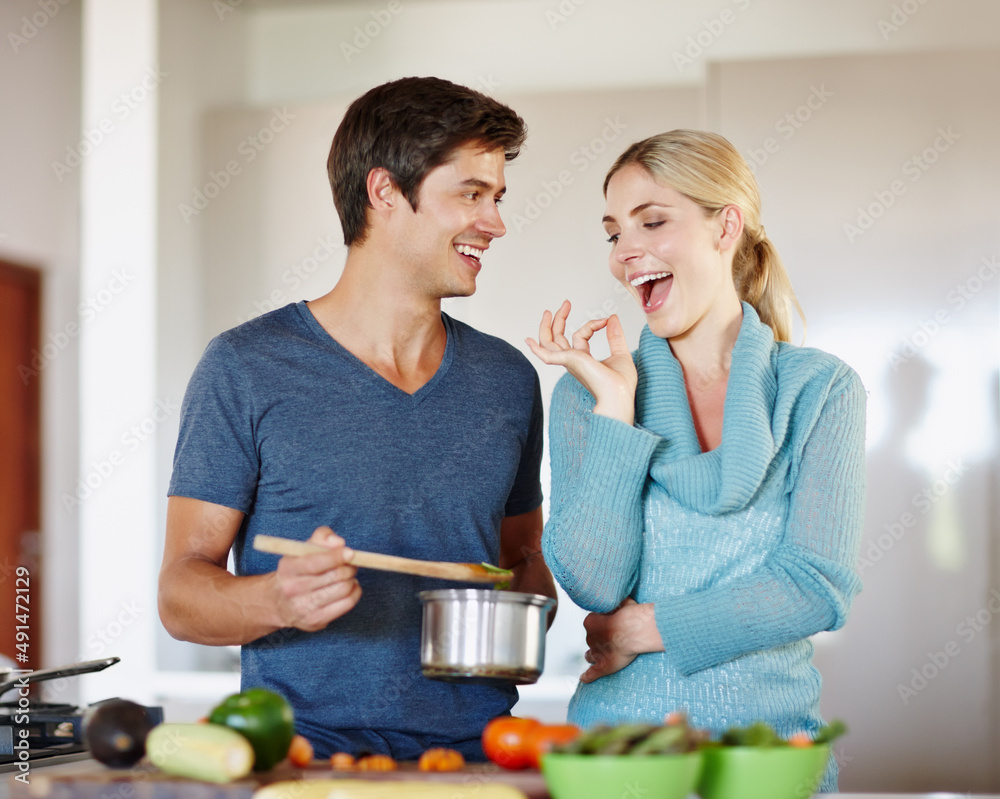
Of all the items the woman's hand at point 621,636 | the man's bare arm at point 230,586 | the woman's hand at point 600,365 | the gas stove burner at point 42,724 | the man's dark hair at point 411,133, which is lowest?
the gas stove burner at point 42,724

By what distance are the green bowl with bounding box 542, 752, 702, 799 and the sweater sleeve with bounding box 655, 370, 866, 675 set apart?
0.50 meters

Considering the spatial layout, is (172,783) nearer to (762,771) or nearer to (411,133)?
(762,771)

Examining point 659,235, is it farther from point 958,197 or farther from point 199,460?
point 958,197

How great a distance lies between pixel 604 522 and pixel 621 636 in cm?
18

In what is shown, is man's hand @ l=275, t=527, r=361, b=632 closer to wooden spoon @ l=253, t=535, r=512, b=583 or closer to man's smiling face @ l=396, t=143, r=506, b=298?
wooden spoon @ l=253, t=535, r=512, b=583

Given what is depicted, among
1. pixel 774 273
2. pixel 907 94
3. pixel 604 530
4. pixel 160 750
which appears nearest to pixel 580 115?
pixel 907 94

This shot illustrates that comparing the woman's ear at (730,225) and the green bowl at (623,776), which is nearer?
the green bowl at (623,776)

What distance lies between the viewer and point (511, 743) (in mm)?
1237

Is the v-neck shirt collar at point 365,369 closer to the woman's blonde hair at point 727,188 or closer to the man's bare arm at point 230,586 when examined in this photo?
the man's bare arm at point 230,586

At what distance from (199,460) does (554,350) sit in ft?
1.94

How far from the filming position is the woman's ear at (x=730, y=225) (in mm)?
1809

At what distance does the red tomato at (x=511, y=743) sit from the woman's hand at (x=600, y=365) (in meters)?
0.59

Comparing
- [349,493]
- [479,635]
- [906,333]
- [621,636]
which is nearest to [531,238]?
[906,333]

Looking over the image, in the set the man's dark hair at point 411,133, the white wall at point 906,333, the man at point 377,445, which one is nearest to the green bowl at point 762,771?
the man at point 377,445
